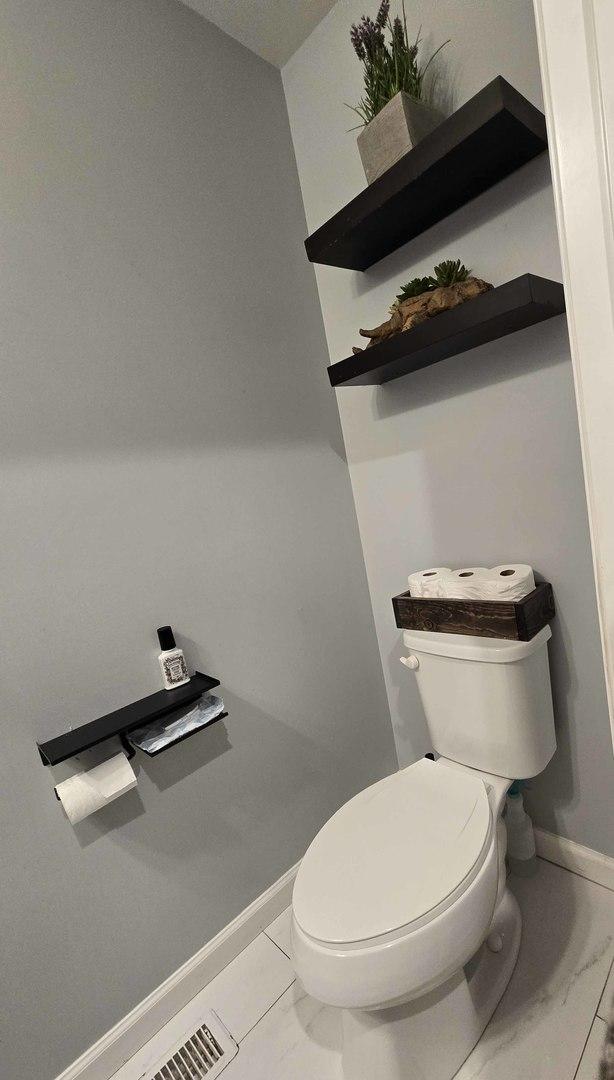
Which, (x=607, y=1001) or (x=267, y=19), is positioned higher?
(x=267, y=19)

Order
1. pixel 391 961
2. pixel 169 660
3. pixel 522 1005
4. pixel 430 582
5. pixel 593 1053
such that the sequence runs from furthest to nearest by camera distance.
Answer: pixel 430 582 → pixel 169 660 → pixel 522 1005 → pixel 593 1053 → pixel 391 961

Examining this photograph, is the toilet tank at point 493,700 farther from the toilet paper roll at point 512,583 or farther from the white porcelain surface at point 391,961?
the white porcelain surface at point 391,961

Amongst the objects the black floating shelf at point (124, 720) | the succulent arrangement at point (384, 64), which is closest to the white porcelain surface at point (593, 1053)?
the black floating shelf at point (124, 720)

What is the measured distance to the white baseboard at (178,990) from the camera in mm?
1047

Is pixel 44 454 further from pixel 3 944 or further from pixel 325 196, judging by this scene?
pixel 325 196

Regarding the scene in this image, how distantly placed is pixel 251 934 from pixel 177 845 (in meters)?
0.39

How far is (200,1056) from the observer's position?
1072 millimetres

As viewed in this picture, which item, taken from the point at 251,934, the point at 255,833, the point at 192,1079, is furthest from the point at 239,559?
the point at 192,1079

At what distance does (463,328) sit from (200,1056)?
1724mm

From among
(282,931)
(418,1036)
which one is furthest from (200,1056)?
(418,1036)

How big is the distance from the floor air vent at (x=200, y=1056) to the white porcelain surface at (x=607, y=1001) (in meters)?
0.80

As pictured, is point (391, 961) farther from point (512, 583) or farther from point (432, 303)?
point (432, 303)

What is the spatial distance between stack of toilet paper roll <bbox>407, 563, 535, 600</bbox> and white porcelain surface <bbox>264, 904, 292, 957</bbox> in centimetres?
102

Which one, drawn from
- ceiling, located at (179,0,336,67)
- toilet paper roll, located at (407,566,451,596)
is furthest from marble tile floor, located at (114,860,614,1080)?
→ ceiling, located at (179,0,336,67)
